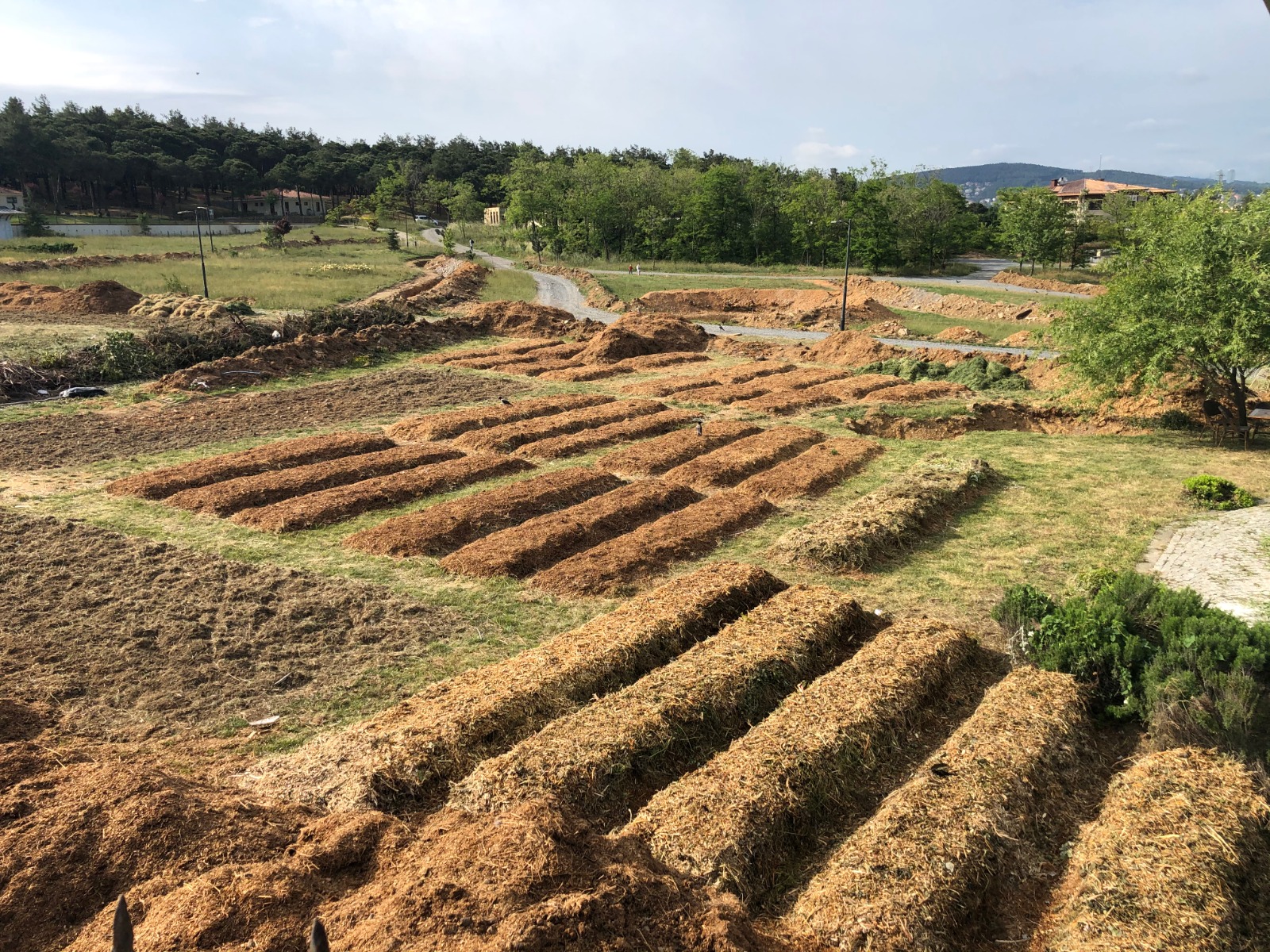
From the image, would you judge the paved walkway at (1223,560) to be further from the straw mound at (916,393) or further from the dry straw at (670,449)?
the straw mound at (916,393)

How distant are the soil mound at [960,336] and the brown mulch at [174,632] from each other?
33260 millimetres

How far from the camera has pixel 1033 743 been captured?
301 inches

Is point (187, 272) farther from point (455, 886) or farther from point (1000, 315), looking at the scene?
point (455, 886)

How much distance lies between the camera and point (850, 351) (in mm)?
33562

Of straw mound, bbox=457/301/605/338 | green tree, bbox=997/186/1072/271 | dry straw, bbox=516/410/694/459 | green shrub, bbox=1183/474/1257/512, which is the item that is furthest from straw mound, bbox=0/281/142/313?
green tree, bbox=997/186/1072/271

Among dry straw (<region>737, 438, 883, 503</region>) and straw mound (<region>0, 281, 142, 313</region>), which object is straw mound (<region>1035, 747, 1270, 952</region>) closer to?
dry straw (<region>737, 438, 883, 503</region>)

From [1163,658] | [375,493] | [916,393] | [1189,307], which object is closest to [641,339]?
[916,393]

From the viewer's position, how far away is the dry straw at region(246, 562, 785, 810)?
281 inches

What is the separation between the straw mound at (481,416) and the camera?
20.3 metres

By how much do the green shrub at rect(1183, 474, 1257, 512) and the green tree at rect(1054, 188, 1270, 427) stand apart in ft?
11.1

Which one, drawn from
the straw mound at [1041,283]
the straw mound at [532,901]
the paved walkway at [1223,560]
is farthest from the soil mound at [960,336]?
the straw mound at [532,901]

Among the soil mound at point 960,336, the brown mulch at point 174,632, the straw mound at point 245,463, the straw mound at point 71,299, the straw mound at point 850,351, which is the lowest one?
the brown mulch at point 174,632

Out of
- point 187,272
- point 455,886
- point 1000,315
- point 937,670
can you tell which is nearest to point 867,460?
point 937,670

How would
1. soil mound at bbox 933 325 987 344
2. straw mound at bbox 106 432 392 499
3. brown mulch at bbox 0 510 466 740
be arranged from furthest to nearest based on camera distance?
soil mound at bbox 933 325 987 344
straw mound at bbox 106 432 392 499
brown mulch at bbox 0 510 466 740
